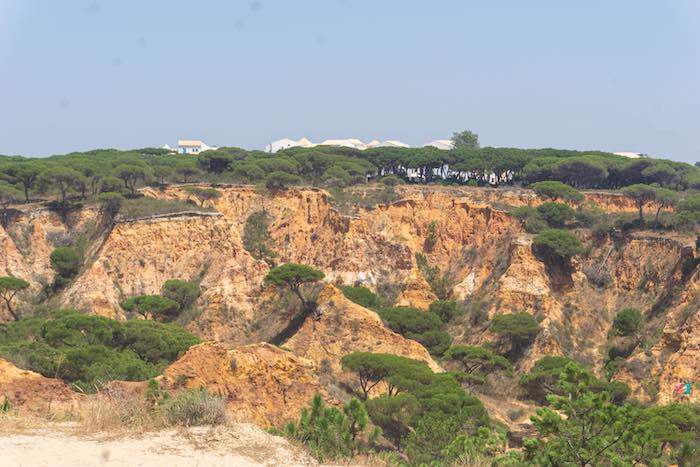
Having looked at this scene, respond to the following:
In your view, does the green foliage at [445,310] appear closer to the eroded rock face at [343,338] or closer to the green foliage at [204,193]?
the eroded rock face at [343,338]

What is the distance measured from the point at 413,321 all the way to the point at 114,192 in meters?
23.9

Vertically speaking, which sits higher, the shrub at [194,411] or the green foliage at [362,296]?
the shrub at [194,411]

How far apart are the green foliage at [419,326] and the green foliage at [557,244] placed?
852cm

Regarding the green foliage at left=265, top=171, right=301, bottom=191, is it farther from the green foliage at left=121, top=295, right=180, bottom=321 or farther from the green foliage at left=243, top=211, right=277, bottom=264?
the green foliage at left=121, top=295, right=180, bottom=321

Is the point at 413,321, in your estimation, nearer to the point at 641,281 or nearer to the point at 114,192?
the point at 641,281

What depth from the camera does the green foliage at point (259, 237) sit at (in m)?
58.9

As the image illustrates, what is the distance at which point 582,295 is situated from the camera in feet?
166

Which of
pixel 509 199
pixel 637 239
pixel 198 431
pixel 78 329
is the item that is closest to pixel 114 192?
pixel 78 329

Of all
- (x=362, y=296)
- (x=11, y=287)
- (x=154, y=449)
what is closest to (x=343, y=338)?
(x=362, y=296)

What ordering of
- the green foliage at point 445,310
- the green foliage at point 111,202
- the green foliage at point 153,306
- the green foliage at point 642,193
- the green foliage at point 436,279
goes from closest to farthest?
1. the green foliage at point 153,306
2. the green foliage at point 445,310
3. the green foliage at point 436,279
4. the green foliage at point 111,202
5. the green foliage at point 642,193

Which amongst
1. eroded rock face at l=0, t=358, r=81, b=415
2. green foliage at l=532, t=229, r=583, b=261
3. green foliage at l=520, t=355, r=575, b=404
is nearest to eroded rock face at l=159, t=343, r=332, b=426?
eroded rock face at l=0, t=358, r=81, b=415

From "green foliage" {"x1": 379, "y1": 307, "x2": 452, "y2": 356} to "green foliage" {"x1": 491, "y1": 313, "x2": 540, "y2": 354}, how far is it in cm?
287

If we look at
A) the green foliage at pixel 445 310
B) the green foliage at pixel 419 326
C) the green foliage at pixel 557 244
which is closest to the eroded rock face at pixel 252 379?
the green foliage at pixel 419 326

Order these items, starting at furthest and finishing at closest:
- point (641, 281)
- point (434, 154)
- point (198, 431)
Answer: point (434, 154) → point (641, 281) → point (198, 431)
